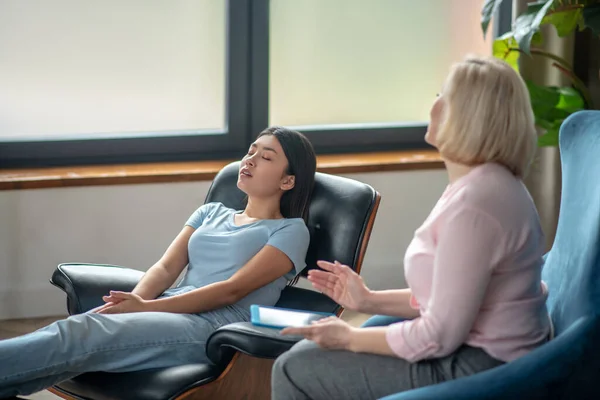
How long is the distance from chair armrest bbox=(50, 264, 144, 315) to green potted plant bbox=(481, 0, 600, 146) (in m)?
1.54

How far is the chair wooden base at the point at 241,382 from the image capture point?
2.31 metres

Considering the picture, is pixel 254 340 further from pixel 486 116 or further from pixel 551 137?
pixel 551 137

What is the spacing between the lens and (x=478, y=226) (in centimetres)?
175

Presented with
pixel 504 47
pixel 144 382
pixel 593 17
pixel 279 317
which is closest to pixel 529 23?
pixel 593 17

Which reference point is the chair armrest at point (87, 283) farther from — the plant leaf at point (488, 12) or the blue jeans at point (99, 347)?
the plant leaf at point (488, 12)

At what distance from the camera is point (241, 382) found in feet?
7.71

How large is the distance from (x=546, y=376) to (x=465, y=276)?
0.85 ft

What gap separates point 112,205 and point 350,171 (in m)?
0.99

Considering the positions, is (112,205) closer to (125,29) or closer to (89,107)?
(89,107)

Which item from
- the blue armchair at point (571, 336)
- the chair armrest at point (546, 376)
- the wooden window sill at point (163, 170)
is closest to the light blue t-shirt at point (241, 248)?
the blue armchair at point (571, 336)

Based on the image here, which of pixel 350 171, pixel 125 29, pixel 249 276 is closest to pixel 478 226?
pixel 249 276

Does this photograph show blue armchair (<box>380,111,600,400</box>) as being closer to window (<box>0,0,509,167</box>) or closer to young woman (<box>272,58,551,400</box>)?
young woman (<box>272,58,551,400</box>)

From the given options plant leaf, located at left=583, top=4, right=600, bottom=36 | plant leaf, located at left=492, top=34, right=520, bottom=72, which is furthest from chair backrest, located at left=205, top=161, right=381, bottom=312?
plant leaf, located at left=492, top=34, right=520, bottom=72

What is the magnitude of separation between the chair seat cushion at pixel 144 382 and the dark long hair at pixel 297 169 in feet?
1.90
